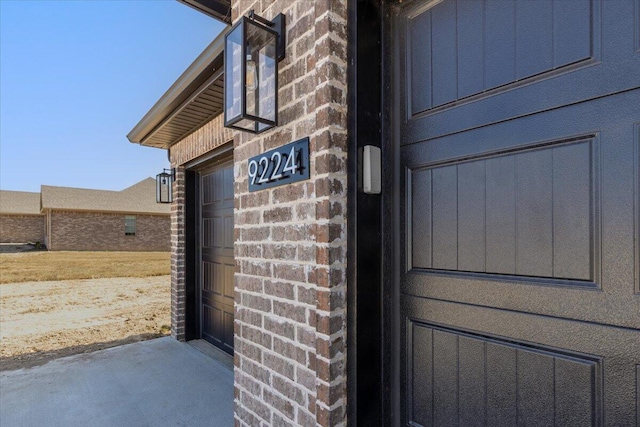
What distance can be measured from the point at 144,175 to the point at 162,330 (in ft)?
85.8

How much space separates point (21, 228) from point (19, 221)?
1.77 feet

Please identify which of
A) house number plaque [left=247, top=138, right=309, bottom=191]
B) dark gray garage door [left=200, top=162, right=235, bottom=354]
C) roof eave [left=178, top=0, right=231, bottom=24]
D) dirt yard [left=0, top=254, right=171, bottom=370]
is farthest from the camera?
dirt yard [left=0, top=254, right=171, bottom=370]

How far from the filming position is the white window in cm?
2356

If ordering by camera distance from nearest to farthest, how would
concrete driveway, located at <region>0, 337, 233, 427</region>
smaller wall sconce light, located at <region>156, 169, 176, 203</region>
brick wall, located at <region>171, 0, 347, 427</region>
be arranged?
brick wall, located at <region>171, 0, 347, 427</region> → concrete driveway, located at <region>0, 337, 233, 427</region> → smaller wall sconce light, located at <region>156, 169, 176, 203</region>

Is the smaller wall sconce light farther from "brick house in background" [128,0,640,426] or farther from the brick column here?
"brick house in background" [128,0,640,426]

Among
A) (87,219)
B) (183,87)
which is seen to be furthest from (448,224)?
(87,219)

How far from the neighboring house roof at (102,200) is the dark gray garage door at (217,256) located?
1843 cm

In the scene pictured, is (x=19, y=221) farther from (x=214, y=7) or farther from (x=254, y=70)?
(x=254, y=70)

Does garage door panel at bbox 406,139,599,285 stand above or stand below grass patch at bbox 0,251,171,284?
above

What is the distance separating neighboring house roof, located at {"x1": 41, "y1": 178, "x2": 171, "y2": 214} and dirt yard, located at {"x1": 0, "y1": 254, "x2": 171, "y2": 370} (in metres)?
11.7

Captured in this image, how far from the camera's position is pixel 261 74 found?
190 centimetres

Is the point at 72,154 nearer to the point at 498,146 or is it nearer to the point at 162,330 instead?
the point at 162,330

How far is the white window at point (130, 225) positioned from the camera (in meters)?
23.6

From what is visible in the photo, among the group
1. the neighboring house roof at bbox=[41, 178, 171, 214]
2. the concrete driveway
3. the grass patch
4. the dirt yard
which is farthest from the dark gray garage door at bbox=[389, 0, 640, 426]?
the neighboring house roof at bbox=[41, 178, 171, 214]
